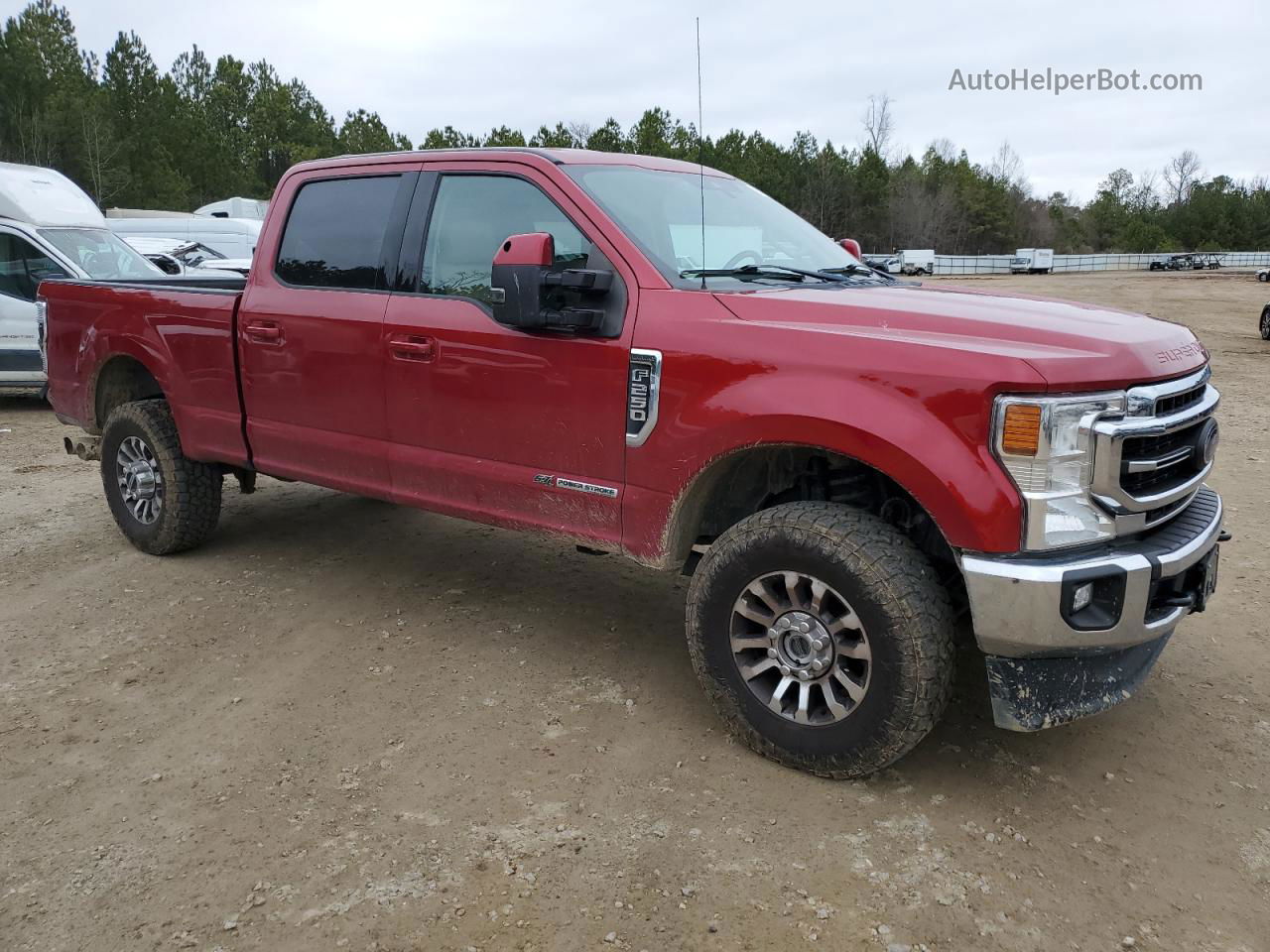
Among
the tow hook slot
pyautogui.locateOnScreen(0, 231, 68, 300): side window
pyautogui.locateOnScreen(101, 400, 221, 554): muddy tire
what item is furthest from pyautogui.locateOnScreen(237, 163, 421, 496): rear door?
pyautogui.locateOnScreen(0, 231, 68, 300): side window

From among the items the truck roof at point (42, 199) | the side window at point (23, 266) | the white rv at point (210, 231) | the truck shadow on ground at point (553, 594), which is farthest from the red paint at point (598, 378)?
the white rv at point (210, 231)

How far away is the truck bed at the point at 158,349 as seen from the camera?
192 inches

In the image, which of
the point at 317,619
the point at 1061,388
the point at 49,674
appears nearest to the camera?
the point at 1061,388

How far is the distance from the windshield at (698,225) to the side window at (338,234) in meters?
1.01

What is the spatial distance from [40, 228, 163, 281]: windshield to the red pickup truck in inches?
307

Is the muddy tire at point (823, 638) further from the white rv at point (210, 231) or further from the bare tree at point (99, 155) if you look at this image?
the bare tree at point (99, 155)

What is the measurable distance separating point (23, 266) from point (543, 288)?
32.3ft

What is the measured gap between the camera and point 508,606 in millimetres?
4809

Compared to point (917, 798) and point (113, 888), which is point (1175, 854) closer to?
point (917, 798)

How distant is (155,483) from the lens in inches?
214

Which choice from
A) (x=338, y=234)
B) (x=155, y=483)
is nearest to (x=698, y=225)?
(x=338, y=234)

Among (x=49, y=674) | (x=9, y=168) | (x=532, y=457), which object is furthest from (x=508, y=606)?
(x=9, y=168)

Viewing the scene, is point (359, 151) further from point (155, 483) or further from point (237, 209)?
point (155, 483)

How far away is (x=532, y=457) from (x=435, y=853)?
148 cm
